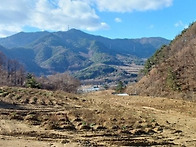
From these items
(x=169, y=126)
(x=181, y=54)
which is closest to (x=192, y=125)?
(x=169, y=126)

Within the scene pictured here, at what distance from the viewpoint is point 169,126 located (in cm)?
1540

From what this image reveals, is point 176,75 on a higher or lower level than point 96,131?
higher

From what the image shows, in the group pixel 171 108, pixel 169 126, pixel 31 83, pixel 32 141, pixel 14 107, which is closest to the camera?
pixel 32 141

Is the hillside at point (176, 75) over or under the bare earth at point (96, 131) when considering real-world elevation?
over

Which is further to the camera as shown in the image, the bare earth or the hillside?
the hillside

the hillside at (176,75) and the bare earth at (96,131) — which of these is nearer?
the bare earth at (96,131)

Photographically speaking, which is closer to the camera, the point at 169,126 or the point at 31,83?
the point at 169,126

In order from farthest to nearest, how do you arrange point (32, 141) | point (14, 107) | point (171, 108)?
point (171, 108)
point (14, 107)
point (32, 141)

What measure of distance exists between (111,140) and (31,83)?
39840mm

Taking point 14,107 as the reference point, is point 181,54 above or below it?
above

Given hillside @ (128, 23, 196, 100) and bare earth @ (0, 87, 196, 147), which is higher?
hillside @ (128, 23, 196, 100)

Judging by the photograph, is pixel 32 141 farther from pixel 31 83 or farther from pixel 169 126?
pixel 31 83

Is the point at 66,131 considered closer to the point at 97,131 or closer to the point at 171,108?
the point at 97,131

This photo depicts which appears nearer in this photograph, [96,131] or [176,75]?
[96,131]
